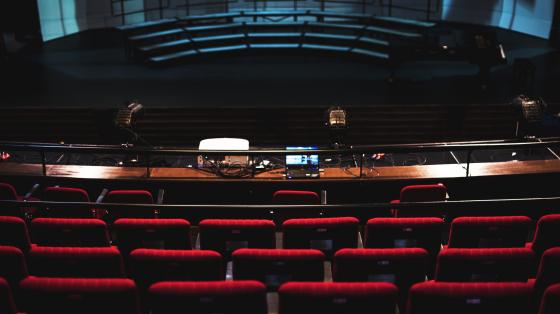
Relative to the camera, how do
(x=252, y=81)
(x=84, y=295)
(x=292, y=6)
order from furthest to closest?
(x=292, y=6) → (x=252, y=81) → (x=84, y=295)

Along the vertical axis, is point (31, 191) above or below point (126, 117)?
below

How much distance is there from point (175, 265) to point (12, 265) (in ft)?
2.78

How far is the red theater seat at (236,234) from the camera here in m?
3.77

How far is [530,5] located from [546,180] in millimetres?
7947

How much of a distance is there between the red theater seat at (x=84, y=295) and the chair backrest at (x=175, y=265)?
371mm

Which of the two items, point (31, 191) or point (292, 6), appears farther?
point (292, 6)

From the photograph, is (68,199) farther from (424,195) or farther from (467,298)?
(467,298)

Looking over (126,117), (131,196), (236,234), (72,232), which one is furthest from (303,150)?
(126,117)

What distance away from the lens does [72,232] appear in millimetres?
3869

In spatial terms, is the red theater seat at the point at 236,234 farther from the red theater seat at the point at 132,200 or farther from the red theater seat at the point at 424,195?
the red theater seat at the point at 424,195

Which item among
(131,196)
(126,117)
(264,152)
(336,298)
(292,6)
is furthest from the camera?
(292,6)

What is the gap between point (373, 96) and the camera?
8844 millimetres

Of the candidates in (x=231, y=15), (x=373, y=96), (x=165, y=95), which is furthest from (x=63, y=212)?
(x=231, y=15)

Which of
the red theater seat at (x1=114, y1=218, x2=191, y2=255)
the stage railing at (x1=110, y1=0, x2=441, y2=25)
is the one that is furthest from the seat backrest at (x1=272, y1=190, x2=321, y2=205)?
the stage railing at (x1=110, y1=0, x2=441, y2=25)
